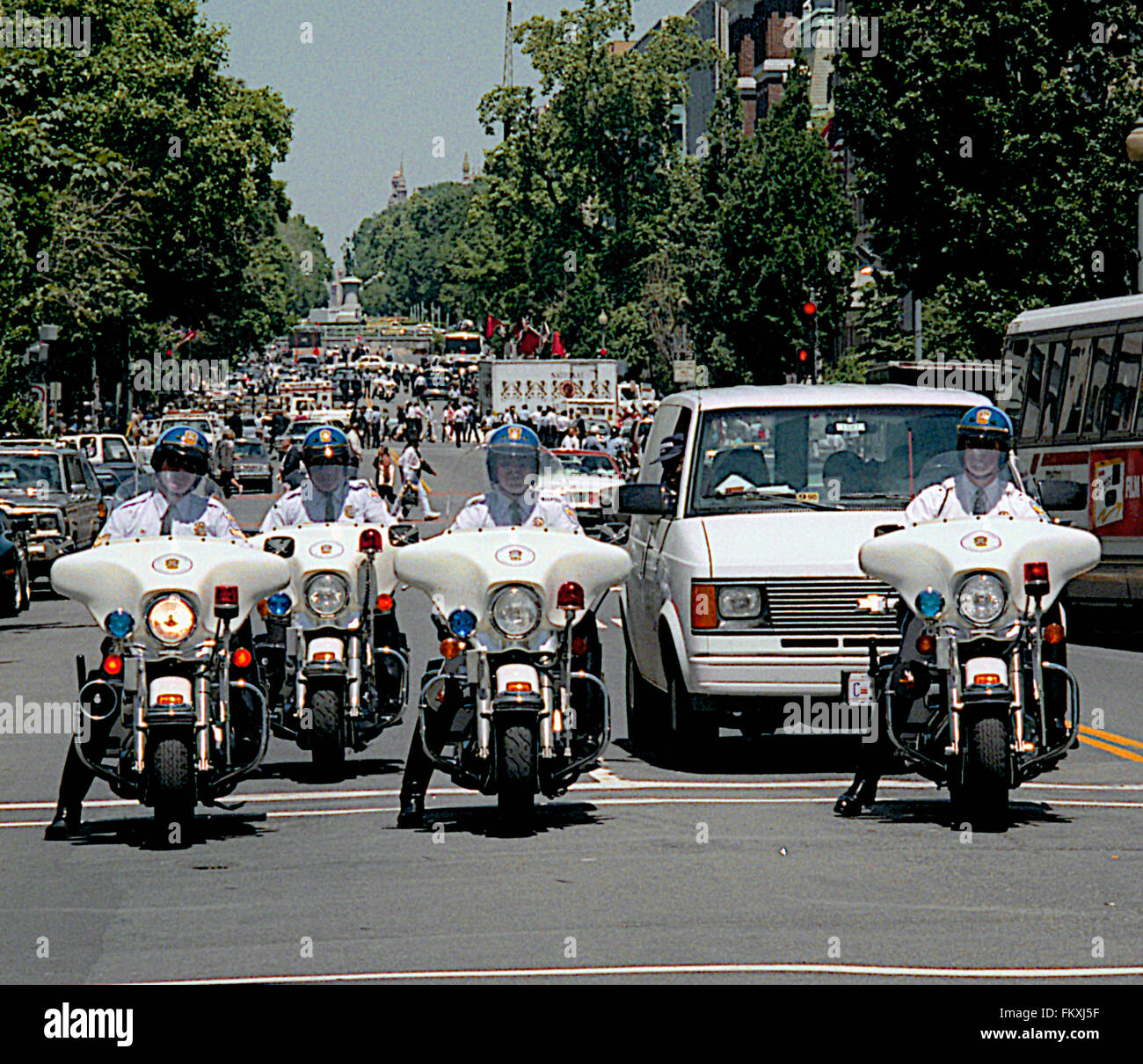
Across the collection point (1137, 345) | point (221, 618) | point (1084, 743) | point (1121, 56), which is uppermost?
point (1121, 56)

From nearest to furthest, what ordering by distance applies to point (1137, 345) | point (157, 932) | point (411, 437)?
1. point (157, 932)
2. point (1137, 345)
3. point (411, 437)

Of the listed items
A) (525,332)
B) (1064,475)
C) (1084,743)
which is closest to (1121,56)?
(1064,475)

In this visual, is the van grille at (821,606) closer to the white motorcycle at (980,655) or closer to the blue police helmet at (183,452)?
the white motorcycle at (980,655)

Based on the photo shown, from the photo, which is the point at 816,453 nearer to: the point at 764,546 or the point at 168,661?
the point at 764,546

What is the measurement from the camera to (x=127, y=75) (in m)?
67.0

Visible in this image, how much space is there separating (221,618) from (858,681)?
3108 millimetres

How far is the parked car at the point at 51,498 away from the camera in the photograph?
101 feet

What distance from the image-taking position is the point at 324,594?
41.8ft

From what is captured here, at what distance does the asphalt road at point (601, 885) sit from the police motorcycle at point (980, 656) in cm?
34

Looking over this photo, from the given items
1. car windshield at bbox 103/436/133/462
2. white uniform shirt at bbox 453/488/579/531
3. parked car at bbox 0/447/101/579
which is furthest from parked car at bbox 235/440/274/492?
white uniform shirt at bbox 453/488/579/531

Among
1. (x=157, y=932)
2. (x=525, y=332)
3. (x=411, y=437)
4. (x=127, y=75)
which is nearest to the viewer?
(x=157, y=932)
